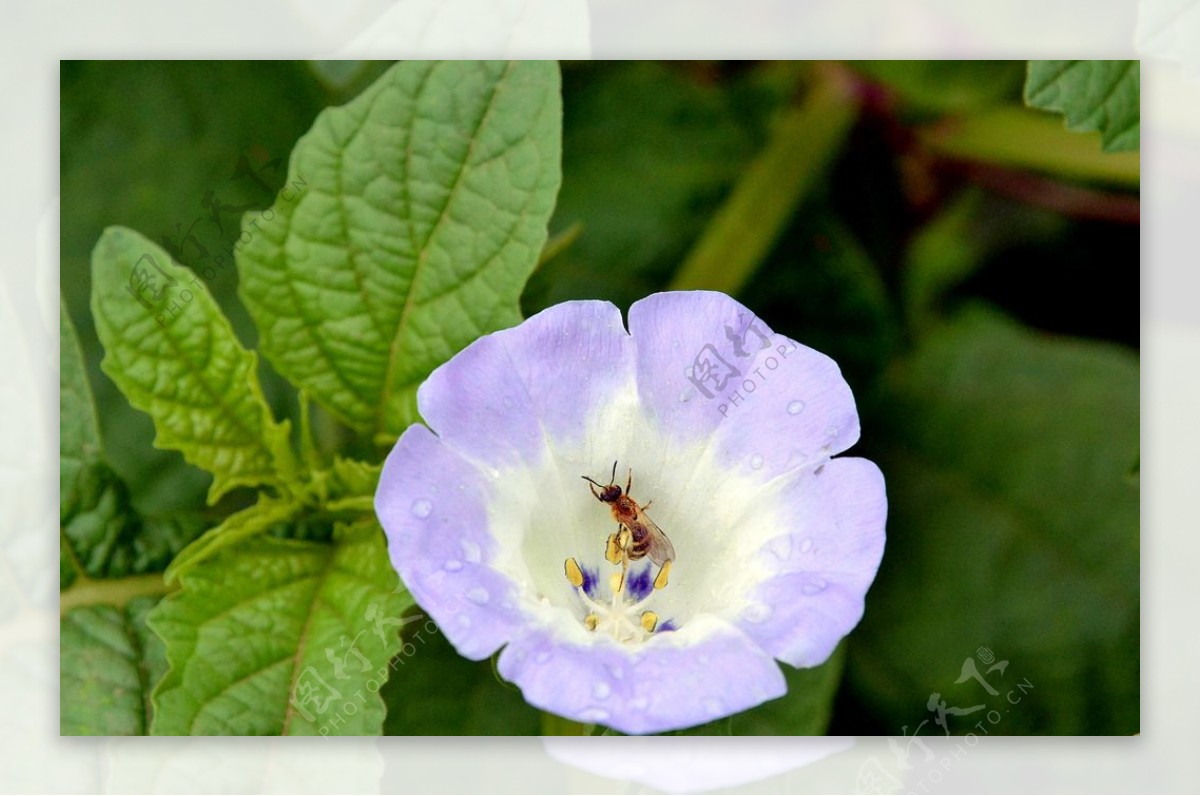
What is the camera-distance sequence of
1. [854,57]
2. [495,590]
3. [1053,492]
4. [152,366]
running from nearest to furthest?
[495,590], [152,366], [854,57], [1053,492]

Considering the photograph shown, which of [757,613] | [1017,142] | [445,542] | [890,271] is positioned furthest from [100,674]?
[1017,142]

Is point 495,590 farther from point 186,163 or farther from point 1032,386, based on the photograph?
point 1032,386

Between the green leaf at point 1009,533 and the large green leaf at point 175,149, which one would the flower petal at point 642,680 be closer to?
the green leaf at point 1009,533

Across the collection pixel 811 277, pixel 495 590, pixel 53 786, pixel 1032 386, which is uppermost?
pixel 811 277

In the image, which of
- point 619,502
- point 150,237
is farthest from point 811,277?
point 150,237

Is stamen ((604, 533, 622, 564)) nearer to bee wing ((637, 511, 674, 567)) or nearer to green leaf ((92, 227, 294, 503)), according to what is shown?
bee wing ((637, 511, 674, 567))

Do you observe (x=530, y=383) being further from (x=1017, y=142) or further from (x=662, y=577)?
(x=1017, y=142)

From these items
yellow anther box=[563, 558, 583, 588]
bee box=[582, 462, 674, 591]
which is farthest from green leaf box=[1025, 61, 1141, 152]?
yellow anther box=[563, 558, 583, 588]
